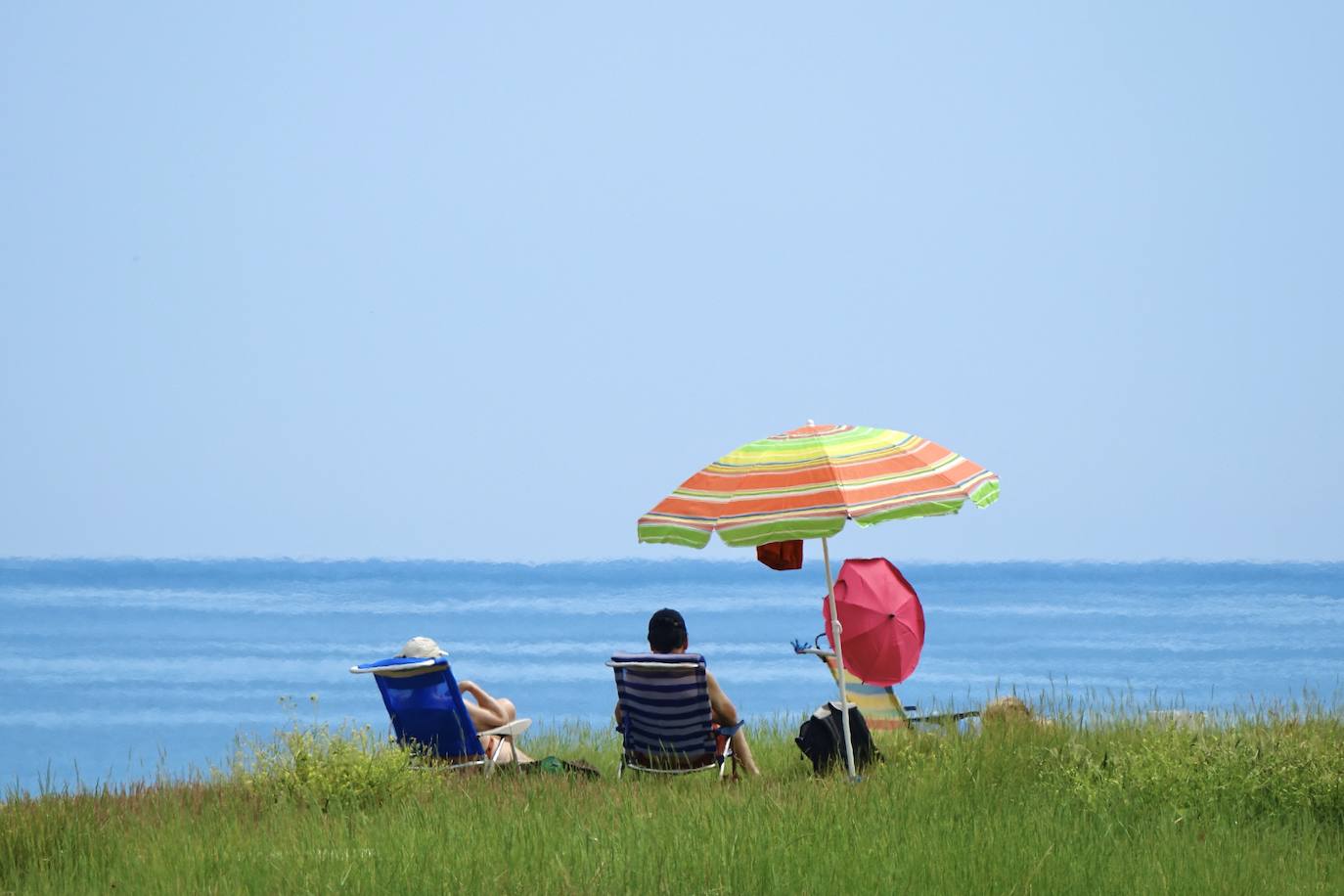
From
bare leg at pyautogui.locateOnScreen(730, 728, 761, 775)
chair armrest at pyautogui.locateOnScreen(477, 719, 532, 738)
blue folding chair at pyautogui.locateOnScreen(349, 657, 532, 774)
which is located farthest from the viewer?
chair armrest at pyautogui.locateOnScreen(477, 719, 532, 738)

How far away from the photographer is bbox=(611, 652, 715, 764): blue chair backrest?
8.42 meters

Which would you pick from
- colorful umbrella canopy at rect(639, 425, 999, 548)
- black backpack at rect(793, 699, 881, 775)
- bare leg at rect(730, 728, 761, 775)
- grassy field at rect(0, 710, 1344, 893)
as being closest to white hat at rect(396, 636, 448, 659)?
grassy field at rect(0, 710, 1344, 893)

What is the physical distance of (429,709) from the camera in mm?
8734

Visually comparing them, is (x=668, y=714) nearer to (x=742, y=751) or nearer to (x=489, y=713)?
(x=742, y=751)

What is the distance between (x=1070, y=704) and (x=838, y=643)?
8.46 ft

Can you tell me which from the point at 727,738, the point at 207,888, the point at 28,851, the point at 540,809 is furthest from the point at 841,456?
the point at 28,851

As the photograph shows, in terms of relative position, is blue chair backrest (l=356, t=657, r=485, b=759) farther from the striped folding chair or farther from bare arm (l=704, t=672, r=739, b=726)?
bare arm (l=704, t=672, r=739, b=726)

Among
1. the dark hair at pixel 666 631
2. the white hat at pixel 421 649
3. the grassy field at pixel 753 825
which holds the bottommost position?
the grassy field at pixel 753 825

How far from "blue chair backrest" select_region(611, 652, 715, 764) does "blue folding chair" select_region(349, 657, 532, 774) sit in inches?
37.3

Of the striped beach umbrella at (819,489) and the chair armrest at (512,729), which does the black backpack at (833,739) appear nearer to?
the striped beach umbrella at (819,489)

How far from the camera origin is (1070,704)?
33.4ft

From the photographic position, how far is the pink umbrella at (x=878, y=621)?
972 cm

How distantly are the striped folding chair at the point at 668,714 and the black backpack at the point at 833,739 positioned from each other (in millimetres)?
467

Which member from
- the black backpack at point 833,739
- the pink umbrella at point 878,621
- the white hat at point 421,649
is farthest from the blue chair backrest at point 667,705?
the pink umbrella at point 878,621
